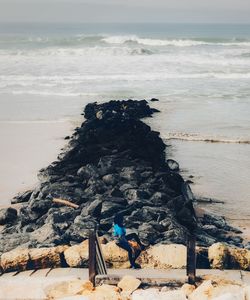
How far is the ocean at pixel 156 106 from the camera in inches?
624

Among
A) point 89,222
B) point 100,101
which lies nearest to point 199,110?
point 100,101

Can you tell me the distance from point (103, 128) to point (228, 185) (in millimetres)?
6369

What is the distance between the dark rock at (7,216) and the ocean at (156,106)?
4.86 ft

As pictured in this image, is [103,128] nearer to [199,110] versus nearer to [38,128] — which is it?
[38,128]

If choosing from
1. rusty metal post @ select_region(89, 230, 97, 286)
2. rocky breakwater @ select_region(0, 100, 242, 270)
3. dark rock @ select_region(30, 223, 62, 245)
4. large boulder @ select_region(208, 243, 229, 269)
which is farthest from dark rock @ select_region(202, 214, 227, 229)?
rusty metal post @ select_region(89, 230, 97, 286)

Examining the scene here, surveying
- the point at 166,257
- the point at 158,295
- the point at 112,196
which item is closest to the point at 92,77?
the point at 112,196

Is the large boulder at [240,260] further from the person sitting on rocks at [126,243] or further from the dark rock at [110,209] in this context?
the dark rock at [110,209]

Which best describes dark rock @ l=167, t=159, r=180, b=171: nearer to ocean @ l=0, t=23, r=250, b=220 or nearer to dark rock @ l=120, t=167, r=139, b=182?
ocean @ l=0, t=23, r=250, b=220

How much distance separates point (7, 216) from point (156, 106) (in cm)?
1652

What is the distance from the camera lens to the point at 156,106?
90.3ft

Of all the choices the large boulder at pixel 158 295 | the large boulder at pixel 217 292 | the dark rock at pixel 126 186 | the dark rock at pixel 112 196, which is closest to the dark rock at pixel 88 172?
the dark rock at pixel 112 196

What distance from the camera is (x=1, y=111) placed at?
86.5 feet

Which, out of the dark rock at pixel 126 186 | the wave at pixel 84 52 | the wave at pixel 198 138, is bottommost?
the dark rock at pixel 126 186

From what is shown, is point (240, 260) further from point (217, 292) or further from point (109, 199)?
point (109, 199)
